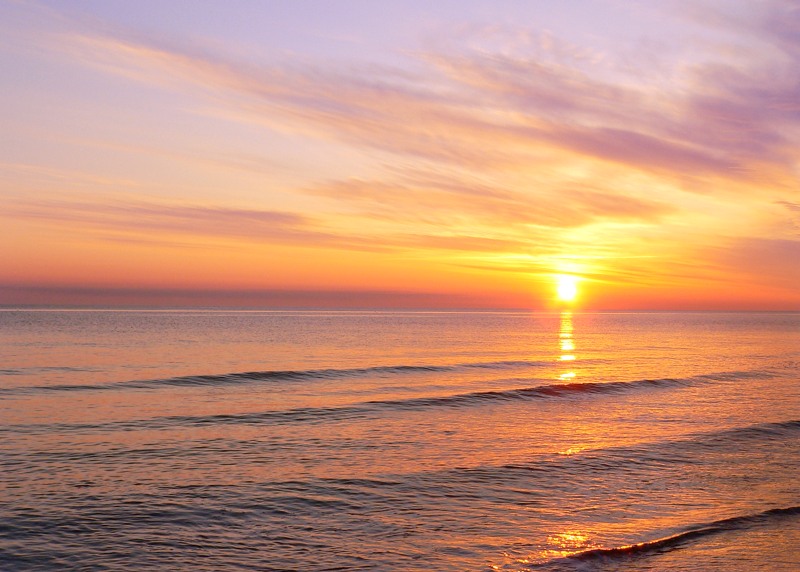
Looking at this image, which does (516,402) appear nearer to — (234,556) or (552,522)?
(552,522)

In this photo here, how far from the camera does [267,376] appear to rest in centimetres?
4628

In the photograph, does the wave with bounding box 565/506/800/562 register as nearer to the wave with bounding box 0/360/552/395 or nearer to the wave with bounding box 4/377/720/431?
the wave with bounding box 4/377/720/431

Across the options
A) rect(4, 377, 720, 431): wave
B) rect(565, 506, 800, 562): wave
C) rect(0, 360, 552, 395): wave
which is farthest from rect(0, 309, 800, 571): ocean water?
rect(0, 360, 552, 395): wave

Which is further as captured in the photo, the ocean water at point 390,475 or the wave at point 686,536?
the ocean water at point 390,475

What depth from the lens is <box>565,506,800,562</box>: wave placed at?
14.0 metres

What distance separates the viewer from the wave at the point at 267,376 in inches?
1478

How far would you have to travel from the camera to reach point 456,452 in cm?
2367

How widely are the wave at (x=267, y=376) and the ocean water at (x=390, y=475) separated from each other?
454mm

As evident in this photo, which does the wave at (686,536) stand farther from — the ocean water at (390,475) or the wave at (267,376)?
the wave at (267,376)

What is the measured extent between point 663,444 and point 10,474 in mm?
21772

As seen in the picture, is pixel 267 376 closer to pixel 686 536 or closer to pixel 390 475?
pixel 390 475

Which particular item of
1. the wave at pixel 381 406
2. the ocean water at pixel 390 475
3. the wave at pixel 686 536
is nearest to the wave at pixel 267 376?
the ocean water at pixel 390 475

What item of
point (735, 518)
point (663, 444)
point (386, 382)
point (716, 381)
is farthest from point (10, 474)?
point (716, 381)

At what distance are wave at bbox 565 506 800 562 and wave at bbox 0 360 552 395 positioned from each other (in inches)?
1208
